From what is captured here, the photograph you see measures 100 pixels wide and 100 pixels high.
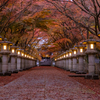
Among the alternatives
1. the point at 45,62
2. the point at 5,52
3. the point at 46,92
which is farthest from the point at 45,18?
the point at 45,62

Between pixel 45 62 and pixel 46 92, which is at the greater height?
pixel 46 92

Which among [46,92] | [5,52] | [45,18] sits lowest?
[46,92]

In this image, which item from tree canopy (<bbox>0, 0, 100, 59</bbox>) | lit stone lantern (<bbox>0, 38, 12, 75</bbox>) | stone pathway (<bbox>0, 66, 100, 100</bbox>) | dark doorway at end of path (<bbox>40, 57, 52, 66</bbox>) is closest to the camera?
stone pathway (<bbox>0, 66, 100, 100</bbox>)

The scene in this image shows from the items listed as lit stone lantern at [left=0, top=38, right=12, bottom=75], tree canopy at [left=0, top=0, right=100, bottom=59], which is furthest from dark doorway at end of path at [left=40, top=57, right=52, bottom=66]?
lit stone lantern at [left=0, top=38, right=12, bottom=75]

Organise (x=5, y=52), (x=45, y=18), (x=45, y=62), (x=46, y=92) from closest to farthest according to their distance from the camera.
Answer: (x=46, y=92) → (x=5, y=52) → (x=45, y=18) → (x=45, y=62)

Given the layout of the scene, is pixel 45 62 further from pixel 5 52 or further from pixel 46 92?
pixel 46 92

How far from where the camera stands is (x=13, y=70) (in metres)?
24.9

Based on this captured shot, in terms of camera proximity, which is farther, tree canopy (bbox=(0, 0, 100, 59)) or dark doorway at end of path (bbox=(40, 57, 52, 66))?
dark doorway at end of path (bbox=(40, 57, 52, 66))

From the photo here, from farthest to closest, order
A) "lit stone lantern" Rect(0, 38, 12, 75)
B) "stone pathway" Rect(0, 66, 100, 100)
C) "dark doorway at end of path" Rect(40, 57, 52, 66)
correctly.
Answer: "dark doorway at end of path" Rect(40, 57, 52, 66), "lit stone lantern" Rect(0, 38, 12, 75), "stone pathway" Rect(0, 66, 100, 100)

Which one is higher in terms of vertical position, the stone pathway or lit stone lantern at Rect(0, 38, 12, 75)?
lit stone lantern at Rect(0, 38, 12, 75)

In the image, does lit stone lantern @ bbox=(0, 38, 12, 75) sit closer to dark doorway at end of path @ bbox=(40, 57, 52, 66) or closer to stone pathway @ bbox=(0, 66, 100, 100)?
stone pathway @ bbox=(0, 66, 100, 100)

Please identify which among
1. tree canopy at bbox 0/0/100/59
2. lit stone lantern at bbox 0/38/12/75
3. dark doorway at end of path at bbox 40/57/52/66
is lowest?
dark doorway at end of path at bbox 40/57/52/66

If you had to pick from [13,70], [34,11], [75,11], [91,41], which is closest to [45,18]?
[34,11]

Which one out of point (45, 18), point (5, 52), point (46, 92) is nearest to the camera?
point (46, 92)
